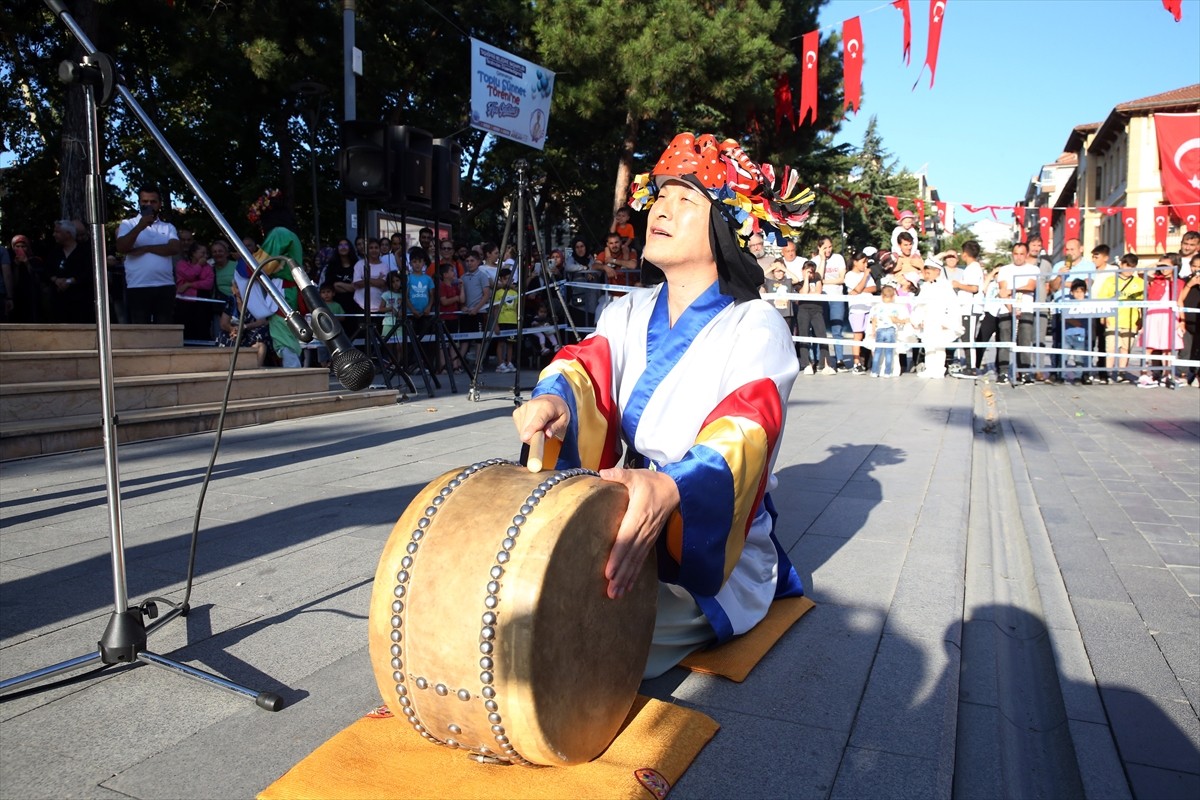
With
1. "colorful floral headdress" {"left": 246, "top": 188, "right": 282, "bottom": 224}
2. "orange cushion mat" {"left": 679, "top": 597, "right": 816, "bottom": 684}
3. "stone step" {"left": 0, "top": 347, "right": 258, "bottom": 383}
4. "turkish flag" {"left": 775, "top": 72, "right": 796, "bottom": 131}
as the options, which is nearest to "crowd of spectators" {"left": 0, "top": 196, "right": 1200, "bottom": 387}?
"colorful floral headdress" {"left": 246, "top": 188, "right": 282, "bottom": 224}

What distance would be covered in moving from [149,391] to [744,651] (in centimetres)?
599

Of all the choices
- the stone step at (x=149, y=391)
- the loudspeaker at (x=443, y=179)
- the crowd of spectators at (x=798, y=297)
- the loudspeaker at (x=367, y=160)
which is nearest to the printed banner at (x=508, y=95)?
the crowd of spectators at (x=798, y=297)

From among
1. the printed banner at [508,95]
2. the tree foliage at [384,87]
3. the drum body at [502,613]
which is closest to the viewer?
the drum body at [502,613]

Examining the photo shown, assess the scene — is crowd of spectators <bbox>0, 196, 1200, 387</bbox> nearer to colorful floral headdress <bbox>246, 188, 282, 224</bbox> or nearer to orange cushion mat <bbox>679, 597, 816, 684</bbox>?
colorful floral headdress <bbox>246, 188, 282, 224</bbox>

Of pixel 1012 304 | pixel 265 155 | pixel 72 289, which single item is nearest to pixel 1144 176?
pixel 1012 304

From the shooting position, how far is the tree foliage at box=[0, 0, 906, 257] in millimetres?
14367

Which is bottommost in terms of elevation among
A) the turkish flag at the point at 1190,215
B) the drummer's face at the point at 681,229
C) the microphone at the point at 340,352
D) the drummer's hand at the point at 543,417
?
the drummer's hand at the point at 543,417

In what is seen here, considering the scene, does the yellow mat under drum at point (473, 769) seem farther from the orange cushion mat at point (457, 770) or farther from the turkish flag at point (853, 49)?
the turkish flag at point (853, 49)

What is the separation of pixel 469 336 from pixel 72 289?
14.1 ft

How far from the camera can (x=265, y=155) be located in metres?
21.7

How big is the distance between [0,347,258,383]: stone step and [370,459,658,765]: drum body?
4982mm

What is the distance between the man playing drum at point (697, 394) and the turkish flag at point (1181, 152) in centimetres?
1483

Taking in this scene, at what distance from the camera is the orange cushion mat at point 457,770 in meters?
1.88

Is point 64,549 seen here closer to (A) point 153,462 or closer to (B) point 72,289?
(A) point 153,462
